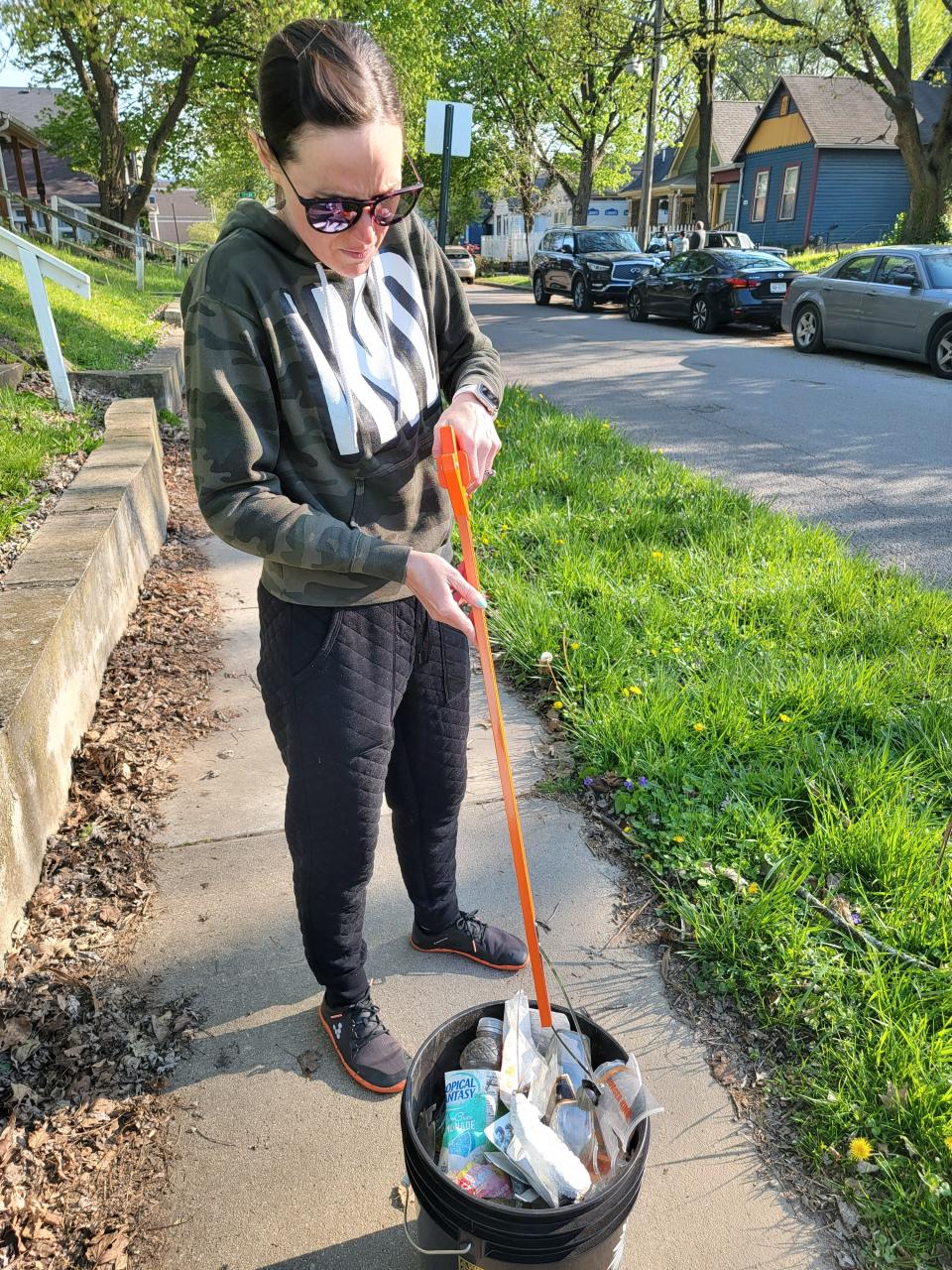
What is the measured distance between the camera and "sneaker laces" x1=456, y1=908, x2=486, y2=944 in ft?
7.41

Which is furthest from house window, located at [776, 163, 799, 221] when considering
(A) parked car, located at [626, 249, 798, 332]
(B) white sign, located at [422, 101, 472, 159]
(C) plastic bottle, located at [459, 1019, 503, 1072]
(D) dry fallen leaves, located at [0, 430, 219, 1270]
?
(C) plastic bottle, located at [459, 1019, 503, 1072]

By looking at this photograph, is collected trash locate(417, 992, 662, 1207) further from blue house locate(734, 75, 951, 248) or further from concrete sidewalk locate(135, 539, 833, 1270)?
blue house locate(734, 75, 951, 248)

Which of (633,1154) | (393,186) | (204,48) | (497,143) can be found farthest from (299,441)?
(497,143)

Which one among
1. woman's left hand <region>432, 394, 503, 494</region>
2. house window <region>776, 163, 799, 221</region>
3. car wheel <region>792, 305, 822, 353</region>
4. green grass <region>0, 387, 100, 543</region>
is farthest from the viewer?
house window <region>776, 163, 799, 221</region>

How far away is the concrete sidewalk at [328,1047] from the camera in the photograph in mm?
1656

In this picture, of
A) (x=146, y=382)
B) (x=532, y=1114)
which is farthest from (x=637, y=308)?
→ (x=532, y=1114)

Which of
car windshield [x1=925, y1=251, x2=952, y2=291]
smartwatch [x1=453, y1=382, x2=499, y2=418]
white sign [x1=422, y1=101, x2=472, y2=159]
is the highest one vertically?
white sign [x1=422, y1=101, x2=472, y2=159]

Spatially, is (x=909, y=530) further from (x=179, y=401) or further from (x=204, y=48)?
(x=204, y=48)

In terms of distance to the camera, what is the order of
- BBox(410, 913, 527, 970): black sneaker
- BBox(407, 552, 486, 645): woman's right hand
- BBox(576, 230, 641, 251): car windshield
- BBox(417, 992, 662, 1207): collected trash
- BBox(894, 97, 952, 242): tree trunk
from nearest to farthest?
BBox(417, 992, 662, 1207): collected trash → BBox(407, 552, 486, 645): woman's right hand → BBox(410, 913, 527, 970): black sneaker → BBox(894, 97, 952, 242): tree trunk → BBox(576, 230, 641, 251): car windshield

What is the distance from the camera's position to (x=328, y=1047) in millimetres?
2041

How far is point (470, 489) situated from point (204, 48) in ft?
82.6

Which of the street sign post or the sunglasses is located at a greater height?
the street sign post

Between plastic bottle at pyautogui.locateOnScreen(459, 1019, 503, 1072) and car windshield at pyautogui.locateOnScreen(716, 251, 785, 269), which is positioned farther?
car windshield at pyautogui.locateOnScreen(716, 251, 785, 269)

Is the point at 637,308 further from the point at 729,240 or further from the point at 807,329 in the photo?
the point at 729,240
